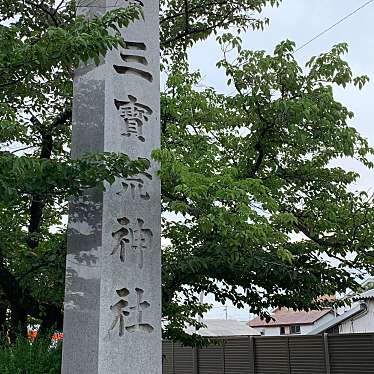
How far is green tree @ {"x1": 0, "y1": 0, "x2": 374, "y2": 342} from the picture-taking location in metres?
4.52

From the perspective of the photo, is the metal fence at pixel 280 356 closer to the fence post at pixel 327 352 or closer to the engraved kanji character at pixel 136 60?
the fence post at pixel 327 352

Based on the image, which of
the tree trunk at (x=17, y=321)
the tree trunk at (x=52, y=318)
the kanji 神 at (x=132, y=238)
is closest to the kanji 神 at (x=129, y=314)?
the kanji 神 at (x=132, y=238)

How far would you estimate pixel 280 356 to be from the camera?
10781mm

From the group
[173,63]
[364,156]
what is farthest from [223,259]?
[173,63]

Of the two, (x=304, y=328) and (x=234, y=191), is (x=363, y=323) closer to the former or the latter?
(x=304, y=328)

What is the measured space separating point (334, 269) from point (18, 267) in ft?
10.8

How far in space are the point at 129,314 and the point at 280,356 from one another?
7336 millimetres

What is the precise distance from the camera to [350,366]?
9.18 meters

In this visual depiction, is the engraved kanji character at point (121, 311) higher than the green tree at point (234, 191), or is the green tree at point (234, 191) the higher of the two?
the green tree at point (234, 191)

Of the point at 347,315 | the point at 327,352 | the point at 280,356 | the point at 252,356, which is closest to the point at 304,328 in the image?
the point at 347,315

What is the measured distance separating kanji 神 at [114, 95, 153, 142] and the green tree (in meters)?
0.41

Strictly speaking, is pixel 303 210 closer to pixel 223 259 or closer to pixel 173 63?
pixel 223 259

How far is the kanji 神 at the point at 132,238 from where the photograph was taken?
4.28m

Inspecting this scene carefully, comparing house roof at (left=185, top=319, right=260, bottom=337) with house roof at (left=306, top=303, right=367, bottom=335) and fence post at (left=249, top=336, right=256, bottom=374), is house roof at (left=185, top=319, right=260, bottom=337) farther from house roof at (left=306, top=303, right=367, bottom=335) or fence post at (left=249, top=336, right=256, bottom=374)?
fence post at (left=249, top=336, right=256, bottom=374)
